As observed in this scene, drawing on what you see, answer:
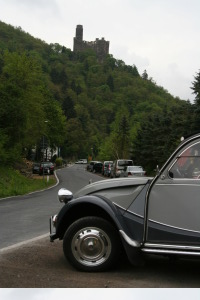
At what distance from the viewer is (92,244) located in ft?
19.5

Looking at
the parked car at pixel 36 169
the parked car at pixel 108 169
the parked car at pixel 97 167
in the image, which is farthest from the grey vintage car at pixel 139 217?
the parked car at pixel 97 167

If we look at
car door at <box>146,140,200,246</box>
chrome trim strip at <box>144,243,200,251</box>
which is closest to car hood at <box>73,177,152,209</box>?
car door at <box>146,140,200,246</box>

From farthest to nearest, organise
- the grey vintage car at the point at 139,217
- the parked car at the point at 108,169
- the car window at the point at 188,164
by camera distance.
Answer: the parked car at the point at 108,169
the car window at the point at 188,164
the grey vintage car at the point at 139,217

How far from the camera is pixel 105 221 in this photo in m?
6.00

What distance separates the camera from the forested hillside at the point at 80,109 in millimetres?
35625

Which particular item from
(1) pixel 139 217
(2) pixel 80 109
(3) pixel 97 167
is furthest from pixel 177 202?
(2) pixel 80 109

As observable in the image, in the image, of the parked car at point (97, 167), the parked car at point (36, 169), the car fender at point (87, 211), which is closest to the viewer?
the car fender at point (87, 211)

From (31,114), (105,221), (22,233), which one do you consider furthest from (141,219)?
(31,114)

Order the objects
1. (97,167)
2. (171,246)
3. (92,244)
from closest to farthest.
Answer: (171,246)
(92,244)
(97,167)

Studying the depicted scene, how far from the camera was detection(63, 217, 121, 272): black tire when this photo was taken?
19.5ft

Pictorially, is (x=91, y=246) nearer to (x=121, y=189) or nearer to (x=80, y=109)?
(x=121, y=189)

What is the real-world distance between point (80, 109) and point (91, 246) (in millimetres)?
148754

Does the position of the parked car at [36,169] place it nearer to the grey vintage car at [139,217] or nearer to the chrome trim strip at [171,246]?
the grey vintage car at [139,217]

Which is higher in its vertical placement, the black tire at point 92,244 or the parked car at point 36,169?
the parked car at point 36,169
